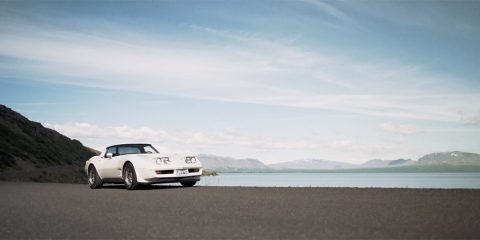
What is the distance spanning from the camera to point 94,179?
18344 mm

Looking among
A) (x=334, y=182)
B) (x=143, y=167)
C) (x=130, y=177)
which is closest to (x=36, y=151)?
(x=334, y=182)

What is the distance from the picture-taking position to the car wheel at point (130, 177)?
1625 centimetres

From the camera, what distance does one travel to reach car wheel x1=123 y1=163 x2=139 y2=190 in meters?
16.2

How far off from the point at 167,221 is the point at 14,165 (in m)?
51.9

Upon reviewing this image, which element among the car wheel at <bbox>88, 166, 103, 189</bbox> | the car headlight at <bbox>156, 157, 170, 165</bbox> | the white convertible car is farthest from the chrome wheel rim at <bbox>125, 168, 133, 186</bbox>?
the car wheel at <bbox>88, 166, 103, 189</bbox>

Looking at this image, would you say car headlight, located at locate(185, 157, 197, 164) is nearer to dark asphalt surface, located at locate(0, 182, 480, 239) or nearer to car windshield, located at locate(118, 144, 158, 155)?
car windshield, located at locate(118, 144, 158, 155)

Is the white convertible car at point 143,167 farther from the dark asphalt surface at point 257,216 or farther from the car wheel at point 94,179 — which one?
the dark asphalt surface at point 257,216

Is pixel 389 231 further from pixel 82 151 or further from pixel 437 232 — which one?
pixel 82 151

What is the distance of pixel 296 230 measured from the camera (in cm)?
704

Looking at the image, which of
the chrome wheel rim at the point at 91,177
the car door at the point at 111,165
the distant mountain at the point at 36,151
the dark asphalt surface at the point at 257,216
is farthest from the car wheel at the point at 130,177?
the distant mountain at the point at 36,151

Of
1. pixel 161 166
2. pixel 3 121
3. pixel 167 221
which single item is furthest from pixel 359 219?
pixel 3 121

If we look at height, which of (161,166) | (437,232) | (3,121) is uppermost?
(3,121)

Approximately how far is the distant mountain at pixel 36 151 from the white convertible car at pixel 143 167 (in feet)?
98.8

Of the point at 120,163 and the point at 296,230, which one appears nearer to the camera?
the point at 296,230
